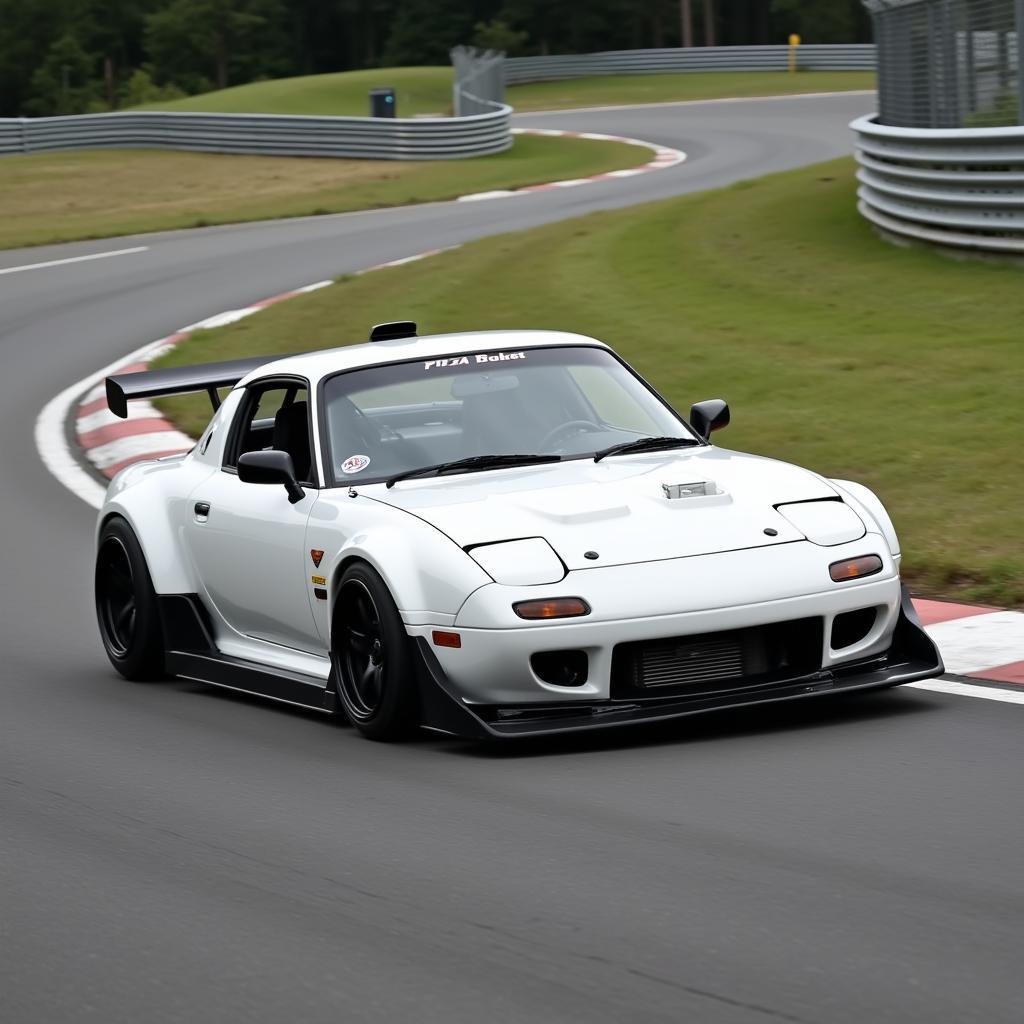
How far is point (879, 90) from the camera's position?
23.3 m

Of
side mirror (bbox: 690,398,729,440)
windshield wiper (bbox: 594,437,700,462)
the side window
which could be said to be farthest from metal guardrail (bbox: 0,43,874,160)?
windshield wiper (bbox: 594,437,700,462)

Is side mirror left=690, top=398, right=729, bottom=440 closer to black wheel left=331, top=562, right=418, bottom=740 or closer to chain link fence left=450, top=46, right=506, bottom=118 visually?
black wheel left=331, top=562, right=418, bottom=740

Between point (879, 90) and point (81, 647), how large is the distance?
16.5 metres

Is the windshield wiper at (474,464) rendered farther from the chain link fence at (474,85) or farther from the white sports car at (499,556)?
the chain link fence at (474,85)

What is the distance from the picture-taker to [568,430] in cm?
734

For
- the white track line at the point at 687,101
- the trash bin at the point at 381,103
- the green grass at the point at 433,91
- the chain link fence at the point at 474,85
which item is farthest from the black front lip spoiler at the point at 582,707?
the green grass at the point at 433,91

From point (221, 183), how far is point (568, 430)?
3245 cm

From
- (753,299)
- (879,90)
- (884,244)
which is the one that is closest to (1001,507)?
(753,299)

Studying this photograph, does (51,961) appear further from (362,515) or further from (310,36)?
(310,36)

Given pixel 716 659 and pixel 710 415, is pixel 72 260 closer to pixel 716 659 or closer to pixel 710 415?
pixel 710 415

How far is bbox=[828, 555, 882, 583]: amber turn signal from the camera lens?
20.9ft

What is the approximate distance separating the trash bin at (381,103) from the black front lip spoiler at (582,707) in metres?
43.1

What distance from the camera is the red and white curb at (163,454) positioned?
702 cm

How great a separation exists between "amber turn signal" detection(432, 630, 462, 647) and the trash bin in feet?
141
